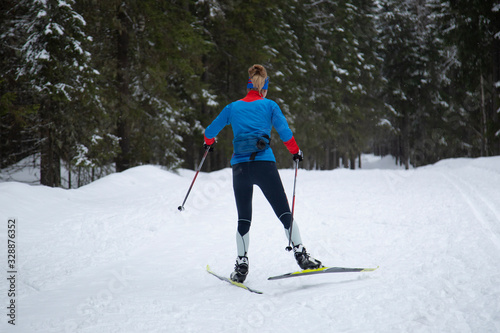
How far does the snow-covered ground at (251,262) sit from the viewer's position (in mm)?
3096

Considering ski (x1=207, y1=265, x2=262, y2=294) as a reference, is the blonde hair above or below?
above

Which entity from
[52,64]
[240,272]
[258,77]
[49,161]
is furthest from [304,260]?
[49,161]

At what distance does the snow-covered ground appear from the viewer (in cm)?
310

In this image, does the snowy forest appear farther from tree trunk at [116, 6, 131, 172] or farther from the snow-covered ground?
the snow-covered ground

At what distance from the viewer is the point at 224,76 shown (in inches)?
824

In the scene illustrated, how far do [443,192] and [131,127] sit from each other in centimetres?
1129

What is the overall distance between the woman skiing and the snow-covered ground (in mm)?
342

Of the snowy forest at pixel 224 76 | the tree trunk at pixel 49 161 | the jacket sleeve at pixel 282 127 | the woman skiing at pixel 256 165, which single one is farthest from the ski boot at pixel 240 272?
the tree trunk at pixel 49 161

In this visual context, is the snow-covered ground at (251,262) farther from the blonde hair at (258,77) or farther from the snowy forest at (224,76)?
the snowy forest at (224,76)

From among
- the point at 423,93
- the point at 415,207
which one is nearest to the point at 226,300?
the point at 415,207

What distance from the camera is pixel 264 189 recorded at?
4.29 metres

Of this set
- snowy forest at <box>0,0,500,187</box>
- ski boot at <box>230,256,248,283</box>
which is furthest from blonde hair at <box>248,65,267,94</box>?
snowy forest at <box>0,0,500,187</box>

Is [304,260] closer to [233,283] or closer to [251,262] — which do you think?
[233,283]

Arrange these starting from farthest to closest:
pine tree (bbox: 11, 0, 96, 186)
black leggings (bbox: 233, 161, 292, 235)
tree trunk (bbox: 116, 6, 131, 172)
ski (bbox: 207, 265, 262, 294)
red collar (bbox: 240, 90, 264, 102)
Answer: tree trunk (bbox: 116, 6, 131, 172) → pine tree (bbox: 11, 0, 96, 186) → red collar (bbox: 240, 90, 264, 102) → black leggings (bbox: 233, 161, 292, 235) → ski (bbox: 207, 265, 262, 294)
